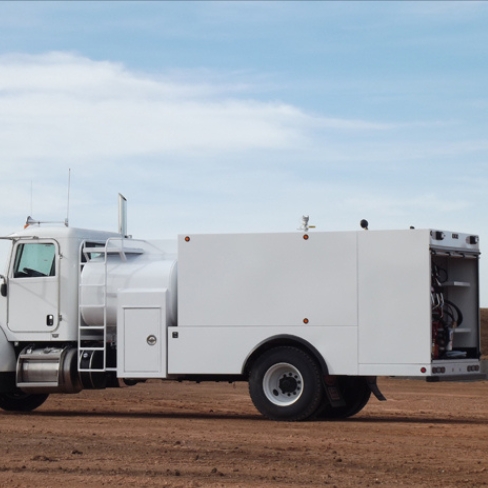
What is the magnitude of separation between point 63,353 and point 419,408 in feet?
23.1

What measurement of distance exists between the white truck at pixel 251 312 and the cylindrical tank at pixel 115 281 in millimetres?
23

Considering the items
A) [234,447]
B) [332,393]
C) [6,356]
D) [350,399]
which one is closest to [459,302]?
[350,399]

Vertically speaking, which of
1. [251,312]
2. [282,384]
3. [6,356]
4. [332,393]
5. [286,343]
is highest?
[251,312]

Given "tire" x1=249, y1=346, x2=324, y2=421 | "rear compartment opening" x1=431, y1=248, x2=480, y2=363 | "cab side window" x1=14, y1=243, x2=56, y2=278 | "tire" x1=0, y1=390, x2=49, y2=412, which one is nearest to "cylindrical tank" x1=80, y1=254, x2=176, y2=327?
"cab side window" x1=14, y1=243, x2=56, y2=278

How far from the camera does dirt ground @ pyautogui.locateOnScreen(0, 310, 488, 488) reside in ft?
37.6

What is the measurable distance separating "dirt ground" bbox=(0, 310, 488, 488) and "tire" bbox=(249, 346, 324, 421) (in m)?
0.26

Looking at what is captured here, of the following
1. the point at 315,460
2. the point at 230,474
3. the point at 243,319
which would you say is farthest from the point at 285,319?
the point at 230,474

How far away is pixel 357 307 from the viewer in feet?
55.9

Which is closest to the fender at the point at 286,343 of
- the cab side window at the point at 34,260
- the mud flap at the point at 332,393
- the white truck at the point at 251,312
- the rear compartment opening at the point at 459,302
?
the white truck at the point at 251,312

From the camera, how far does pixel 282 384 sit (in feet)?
57.6

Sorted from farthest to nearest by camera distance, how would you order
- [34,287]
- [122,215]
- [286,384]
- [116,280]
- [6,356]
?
[122,215] → [6,356] → [34,287] → [116,280] → [286,384]

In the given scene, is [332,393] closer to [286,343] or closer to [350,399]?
[286,343]

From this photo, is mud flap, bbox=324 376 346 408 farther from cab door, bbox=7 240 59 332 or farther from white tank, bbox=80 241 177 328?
cab door, bbox=7 240 59 332

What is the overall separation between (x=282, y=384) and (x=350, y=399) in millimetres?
1616
